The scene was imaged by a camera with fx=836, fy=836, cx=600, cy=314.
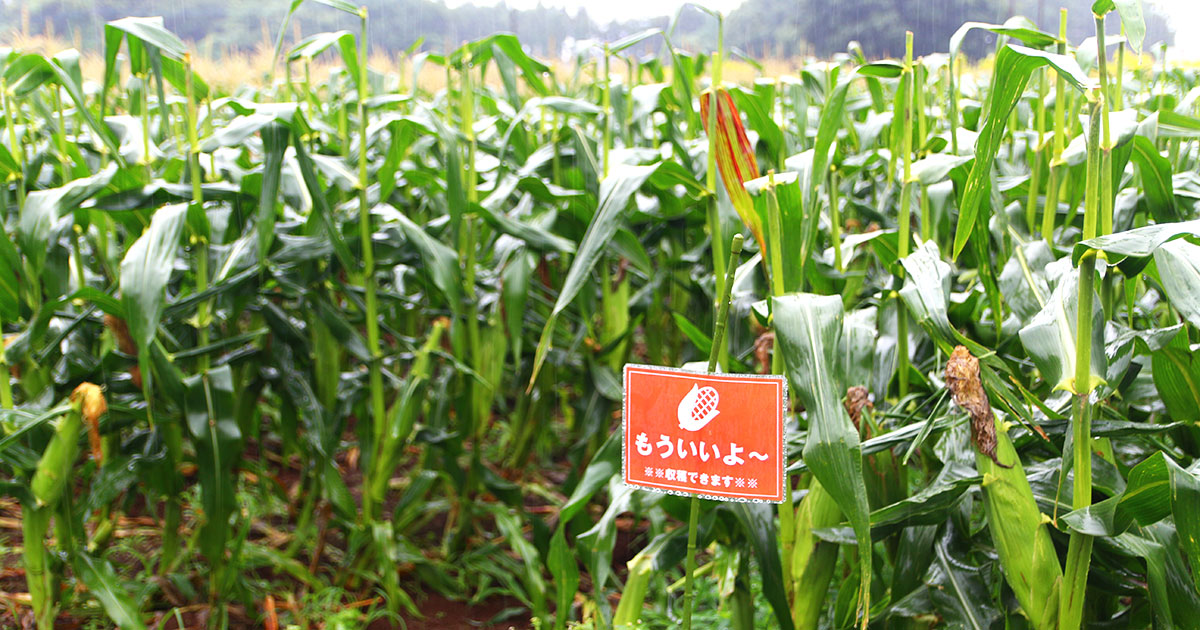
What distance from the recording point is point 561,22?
14.9 feet

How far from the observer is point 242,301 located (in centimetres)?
182

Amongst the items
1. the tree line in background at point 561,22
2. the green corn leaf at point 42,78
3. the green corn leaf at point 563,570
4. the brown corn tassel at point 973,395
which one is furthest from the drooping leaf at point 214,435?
the tree line in background at point 561,22

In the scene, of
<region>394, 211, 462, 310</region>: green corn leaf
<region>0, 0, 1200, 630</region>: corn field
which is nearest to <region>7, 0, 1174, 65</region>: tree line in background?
<region>0, 0, 1200, 630</region>: corn field

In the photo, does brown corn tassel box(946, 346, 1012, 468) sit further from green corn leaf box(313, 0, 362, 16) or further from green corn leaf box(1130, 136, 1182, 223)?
green corn leaf box(313, 0, 362, 16)

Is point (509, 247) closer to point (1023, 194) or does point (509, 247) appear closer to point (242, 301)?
point (242, 301)

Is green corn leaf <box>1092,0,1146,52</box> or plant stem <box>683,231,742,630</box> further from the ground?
green corn leaf <box>1092,0,1146,52</box>

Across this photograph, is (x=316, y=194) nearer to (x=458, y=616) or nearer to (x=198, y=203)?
(x=198, y=203)

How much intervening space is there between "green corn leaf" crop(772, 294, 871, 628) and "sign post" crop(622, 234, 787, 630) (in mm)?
43

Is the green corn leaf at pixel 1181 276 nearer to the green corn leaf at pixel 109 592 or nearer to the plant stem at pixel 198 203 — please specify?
the plant stem at pixel 198 203

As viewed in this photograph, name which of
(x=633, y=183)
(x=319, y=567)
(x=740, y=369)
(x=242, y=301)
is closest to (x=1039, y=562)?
(x=740, y=369)

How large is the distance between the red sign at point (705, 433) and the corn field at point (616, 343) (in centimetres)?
7

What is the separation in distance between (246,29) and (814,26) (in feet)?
11.7

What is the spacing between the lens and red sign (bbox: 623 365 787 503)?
103cm

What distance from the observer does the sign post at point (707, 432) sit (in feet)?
3.38
